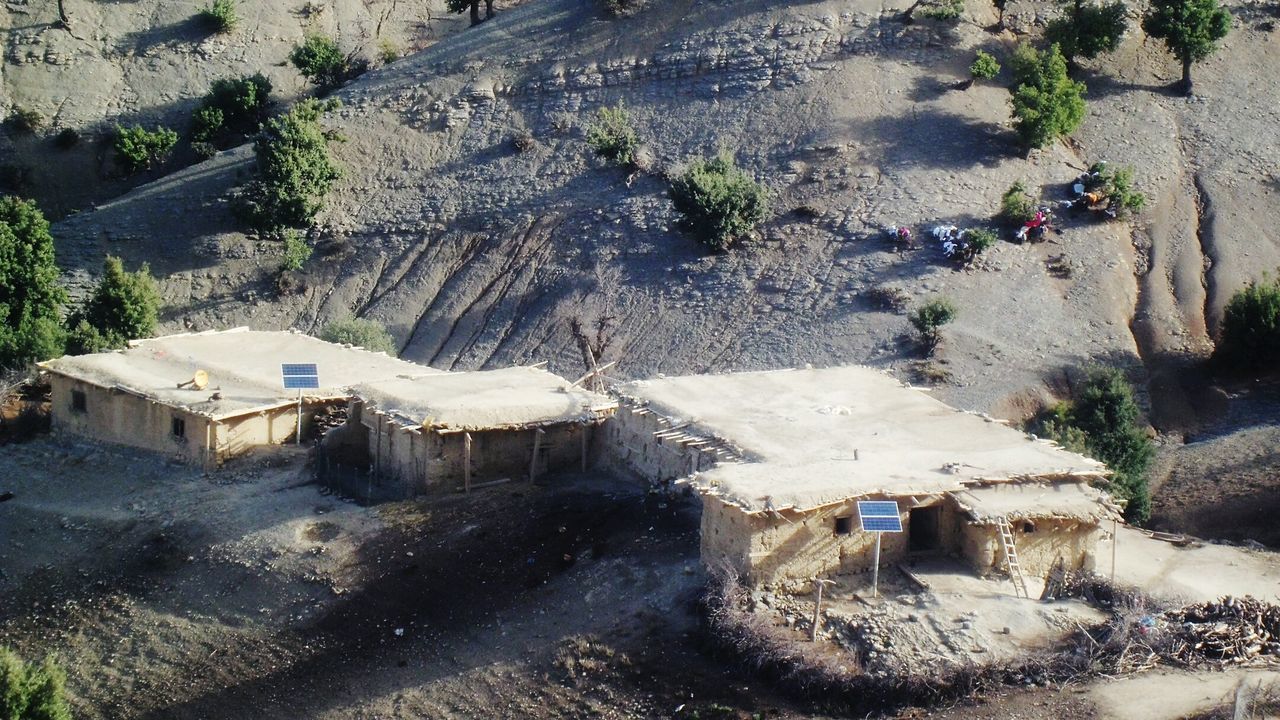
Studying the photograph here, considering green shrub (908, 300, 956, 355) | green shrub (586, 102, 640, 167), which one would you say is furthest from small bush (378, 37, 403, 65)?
green shrub (908, 300, 956, 355)

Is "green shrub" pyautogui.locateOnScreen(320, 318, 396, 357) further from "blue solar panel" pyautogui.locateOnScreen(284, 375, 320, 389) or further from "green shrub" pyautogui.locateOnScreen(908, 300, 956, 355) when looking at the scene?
"green shrub" pyautogui.locateOnScreen(908, 300, 956, 355)

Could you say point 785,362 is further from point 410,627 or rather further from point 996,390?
point 410,627

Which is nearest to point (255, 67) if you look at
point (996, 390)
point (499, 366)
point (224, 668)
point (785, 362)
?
point (499, 366)

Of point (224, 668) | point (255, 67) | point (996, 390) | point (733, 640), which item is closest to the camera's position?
point (733, 640)

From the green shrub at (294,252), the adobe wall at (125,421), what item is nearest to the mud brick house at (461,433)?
the adobe wall at (125,421)

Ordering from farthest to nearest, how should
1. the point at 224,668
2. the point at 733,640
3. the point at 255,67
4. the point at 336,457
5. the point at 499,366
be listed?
1. the point at 255,67
2. the point at 499,366
3. the point at 336,457
4. the point at 224,668
5. the point at 733,640

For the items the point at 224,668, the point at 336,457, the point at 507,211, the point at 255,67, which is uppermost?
the point at 255,67
